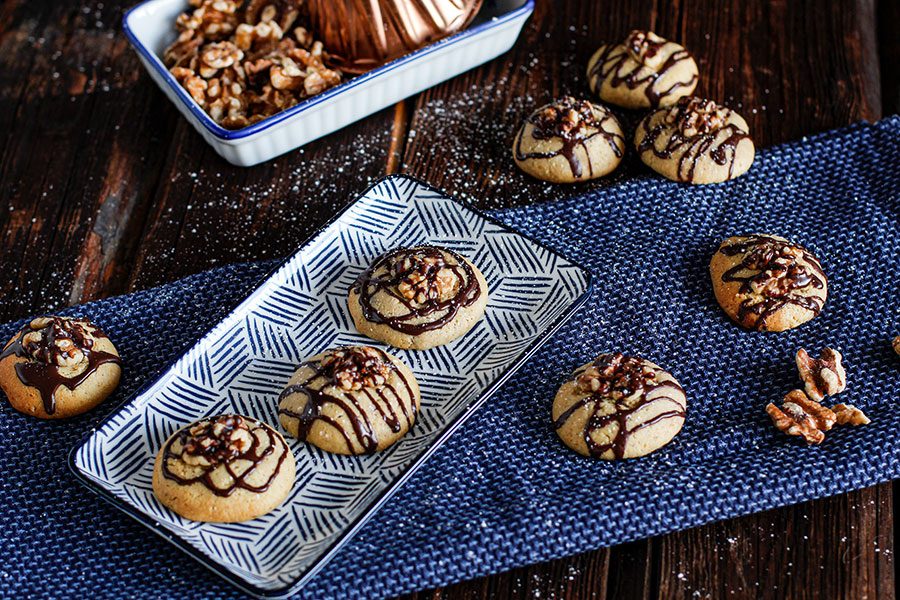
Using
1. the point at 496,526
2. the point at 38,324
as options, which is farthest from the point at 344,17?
the point at 496,526

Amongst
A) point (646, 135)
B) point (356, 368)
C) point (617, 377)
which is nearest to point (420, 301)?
point (356, 368)

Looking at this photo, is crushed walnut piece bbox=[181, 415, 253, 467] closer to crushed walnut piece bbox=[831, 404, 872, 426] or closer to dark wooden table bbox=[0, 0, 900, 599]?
dark wooden table bbox=[0, 0, 900, 599]

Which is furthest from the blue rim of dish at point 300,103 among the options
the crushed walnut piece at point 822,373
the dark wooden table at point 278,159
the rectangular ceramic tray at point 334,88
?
the crushed walnut piece at point 822,373

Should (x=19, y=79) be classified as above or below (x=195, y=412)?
above

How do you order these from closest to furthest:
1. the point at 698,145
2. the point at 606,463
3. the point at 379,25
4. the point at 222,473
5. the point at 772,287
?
the point at 222,473
the point at 606,463
the point at 772,287
the point at 698,145
the point at 379,25

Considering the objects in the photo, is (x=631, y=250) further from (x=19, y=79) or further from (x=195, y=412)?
(x=19, y=79)

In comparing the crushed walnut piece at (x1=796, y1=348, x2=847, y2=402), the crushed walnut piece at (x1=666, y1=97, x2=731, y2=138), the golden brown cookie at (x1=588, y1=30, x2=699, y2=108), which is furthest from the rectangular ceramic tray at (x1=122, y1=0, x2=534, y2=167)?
the crushed walnut piece at (x1=796, y1=348, x2=847, y2=402)

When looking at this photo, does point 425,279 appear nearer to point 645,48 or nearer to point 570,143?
point 570,143
